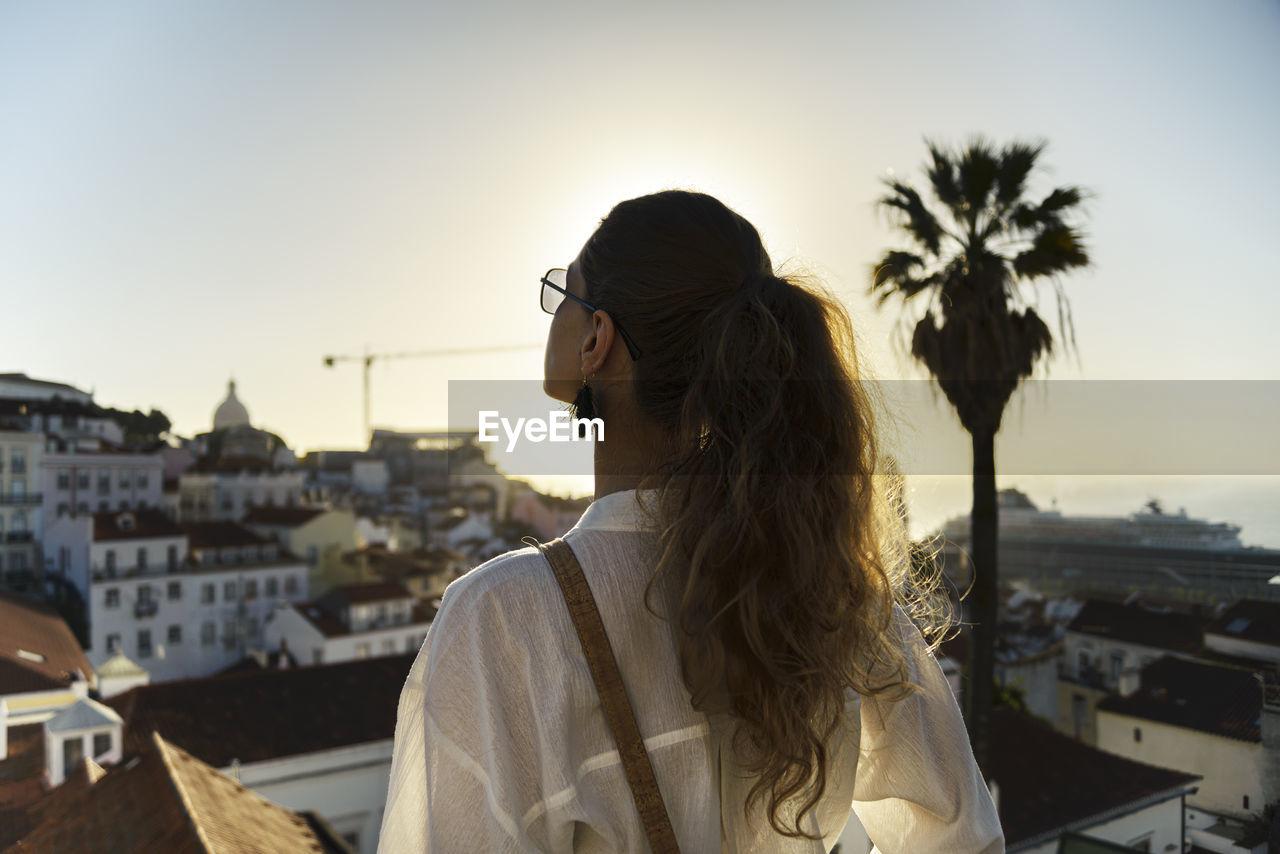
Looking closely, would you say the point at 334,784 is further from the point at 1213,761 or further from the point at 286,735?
the point at 1213,761

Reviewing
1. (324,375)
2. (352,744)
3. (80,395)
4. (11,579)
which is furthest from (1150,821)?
(324,375)

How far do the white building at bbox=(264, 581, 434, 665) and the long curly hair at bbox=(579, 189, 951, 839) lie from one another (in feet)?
54.0

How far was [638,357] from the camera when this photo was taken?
632mm

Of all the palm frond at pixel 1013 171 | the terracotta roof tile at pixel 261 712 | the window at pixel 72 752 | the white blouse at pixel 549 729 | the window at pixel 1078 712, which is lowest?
the terracotta roof tile at pixel 261 712

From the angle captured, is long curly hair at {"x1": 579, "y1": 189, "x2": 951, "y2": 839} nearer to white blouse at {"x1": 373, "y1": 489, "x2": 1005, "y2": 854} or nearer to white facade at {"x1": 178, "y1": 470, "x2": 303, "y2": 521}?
white blouse at {"x1": 373, "y1": 489, "x2": 1005, "y2": 854}

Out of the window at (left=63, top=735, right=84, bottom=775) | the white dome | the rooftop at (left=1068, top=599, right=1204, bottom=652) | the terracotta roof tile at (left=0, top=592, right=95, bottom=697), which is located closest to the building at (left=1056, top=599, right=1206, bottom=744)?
the rooftop at (left=1068, top=599, right=1204, bottom=652)

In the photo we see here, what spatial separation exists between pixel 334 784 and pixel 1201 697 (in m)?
9.84

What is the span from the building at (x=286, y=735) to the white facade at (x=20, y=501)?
3.87m

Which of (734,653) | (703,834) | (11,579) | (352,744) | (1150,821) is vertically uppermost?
(734,653)

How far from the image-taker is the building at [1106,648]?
8.61 feet

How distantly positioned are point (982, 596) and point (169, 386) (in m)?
19.5

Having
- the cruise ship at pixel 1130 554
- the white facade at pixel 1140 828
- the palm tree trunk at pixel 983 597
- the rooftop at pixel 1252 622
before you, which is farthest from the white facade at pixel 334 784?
the rooftop at pixel 1252 622

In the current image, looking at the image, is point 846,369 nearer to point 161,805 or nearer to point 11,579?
point 161,805

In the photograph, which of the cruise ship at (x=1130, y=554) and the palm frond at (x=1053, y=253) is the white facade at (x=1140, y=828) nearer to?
the cruise ship at (x=1130, y=554)
